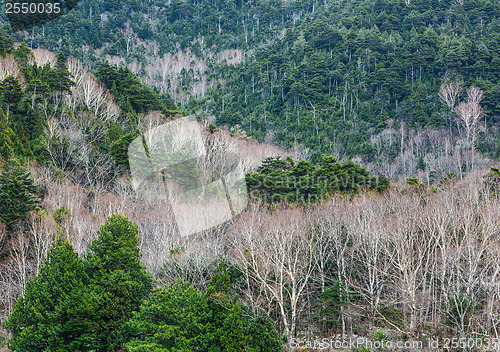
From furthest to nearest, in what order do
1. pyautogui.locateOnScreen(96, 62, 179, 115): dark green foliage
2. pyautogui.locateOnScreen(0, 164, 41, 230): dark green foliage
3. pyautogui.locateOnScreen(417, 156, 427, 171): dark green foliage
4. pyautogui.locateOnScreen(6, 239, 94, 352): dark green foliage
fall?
pyautogui.locateOnScreen(96, 62, 179, 115): dark green foliage < pyautogui.locateOnScreen(417, 156, 427, 171): dark green foliage < pyautogui.locateOnScreen(0, 164, 41, 230): dark green foliage < pyautogui.locateOnScreen(6, 239, 94, 352): dark green foliage

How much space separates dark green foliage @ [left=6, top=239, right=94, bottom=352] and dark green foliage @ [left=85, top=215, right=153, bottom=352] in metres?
0.46

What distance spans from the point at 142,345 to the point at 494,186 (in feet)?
62.4

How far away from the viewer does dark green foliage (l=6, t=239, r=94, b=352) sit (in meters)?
15.5

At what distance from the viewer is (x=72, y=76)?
3662 centimetres

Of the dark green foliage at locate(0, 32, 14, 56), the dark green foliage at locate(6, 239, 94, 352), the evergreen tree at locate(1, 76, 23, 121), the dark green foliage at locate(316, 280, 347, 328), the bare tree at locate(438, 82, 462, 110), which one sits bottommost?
the dark green foliage at locate(316, 280, 347, 328)

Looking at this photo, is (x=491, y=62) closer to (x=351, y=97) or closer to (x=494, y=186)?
(x=351, y=97)

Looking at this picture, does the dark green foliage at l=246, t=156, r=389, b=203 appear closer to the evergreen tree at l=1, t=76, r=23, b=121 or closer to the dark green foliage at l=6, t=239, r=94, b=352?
the dark green foliage at l=6, t=239, r=94, b=352

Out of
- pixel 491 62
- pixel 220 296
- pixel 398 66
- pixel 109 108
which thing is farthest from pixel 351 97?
pixel 220 296

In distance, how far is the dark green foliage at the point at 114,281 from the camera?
Answer: 1602cm

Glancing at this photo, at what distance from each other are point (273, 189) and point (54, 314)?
47.5ft

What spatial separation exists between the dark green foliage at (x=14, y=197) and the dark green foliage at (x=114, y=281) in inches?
231

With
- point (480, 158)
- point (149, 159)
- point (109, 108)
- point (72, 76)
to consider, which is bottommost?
point (480, 158)

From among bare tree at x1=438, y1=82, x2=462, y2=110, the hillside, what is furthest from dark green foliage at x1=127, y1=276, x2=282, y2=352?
bare tree at x1=438, y1=82, x2=462, y2=110

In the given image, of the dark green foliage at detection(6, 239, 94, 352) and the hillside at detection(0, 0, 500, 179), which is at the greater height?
the hillside at detection(0, 0, 500, 179)
